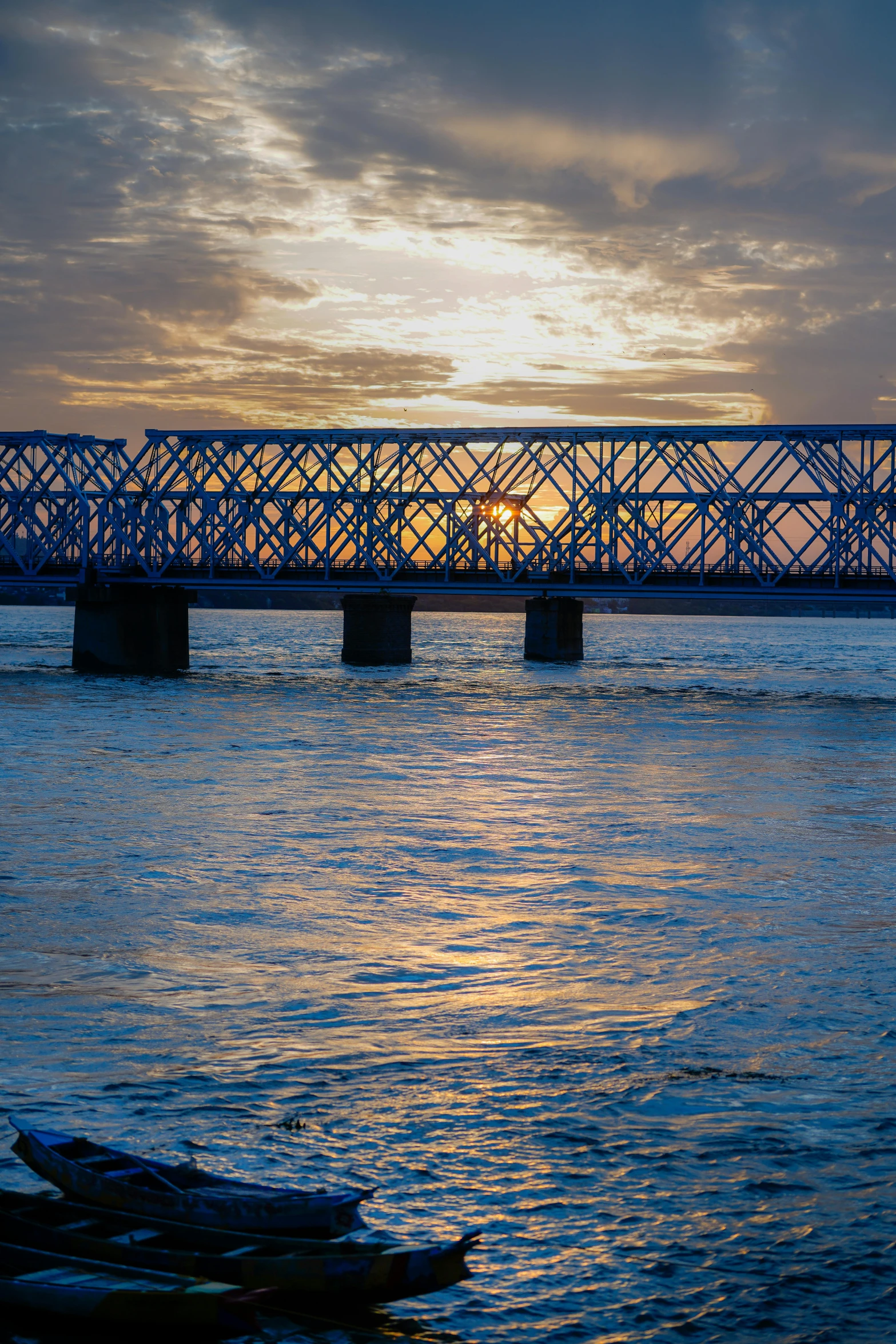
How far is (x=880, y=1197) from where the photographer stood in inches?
466

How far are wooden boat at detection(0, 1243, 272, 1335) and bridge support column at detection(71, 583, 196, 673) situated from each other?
87.8 meters

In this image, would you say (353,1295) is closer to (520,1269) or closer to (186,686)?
(520,1269)

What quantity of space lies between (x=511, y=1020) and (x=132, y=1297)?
28.1 feet

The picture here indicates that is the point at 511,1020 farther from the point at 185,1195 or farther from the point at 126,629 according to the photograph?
the point at 126,629

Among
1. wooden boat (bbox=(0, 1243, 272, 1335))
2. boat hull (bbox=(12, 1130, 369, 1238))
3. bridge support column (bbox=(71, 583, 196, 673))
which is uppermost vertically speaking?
bridge support column (bbox=(71, 583, 196, 673))

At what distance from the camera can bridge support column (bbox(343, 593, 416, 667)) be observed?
340 ft

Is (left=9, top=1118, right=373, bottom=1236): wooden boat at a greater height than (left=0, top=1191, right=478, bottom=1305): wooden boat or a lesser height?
greater

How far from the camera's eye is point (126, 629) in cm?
9562

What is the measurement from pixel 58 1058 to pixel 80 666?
83.5m

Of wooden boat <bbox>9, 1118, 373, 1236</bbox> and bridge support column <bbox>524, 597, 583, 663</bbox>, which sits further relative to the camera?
bridge support column <bbox>524, 597, 583, 663</bbox>

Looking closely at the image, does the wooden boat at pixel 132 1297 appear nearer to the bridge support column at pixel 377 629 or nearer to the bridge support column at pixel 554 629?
the bridge support column at pixel 377 629

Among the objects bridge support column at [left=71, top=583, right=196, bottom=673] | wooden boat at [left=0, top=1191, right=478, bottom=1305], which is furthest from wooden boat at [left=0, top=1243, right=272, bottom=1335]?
bridge support column at [left=71, top=583, right=196, bottom=673]

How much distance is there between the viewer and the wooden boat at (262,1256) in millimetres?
9109

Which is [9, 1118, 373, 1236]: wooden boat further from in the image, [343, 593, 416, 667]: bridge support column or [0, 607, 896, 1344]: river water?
[343, 593, 416, 667]: bridge support column
